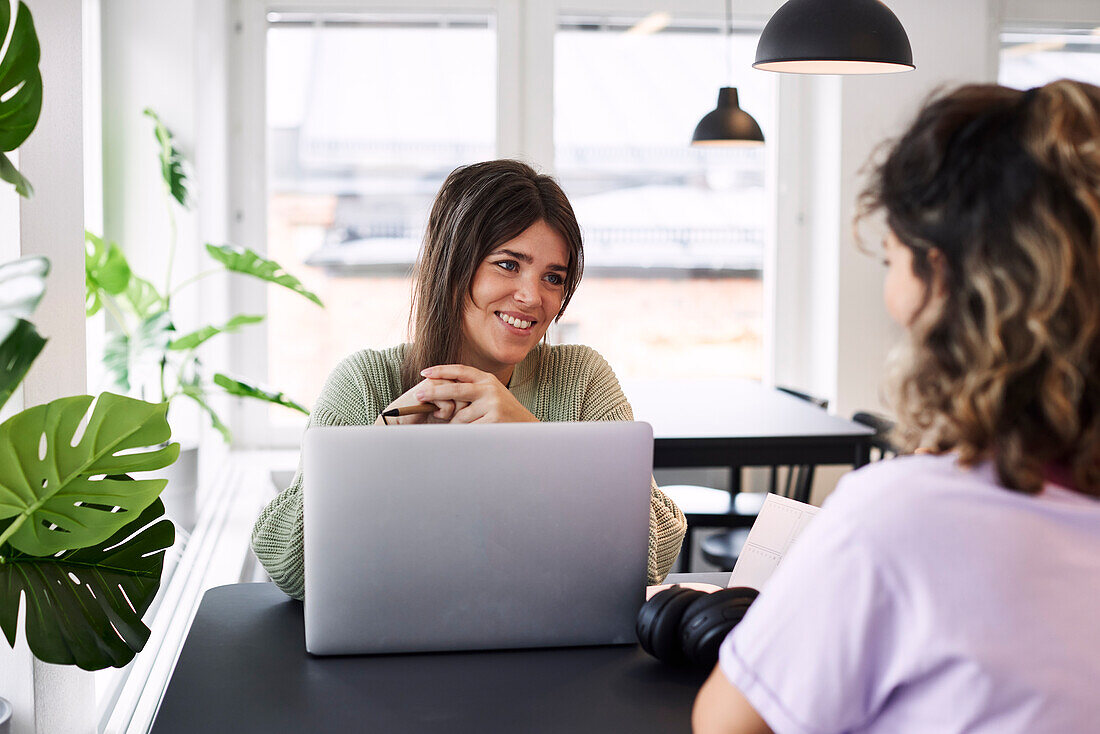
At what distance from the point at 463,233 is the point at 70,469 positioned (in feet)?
2.91

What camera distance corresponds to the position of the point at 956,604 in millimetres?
699

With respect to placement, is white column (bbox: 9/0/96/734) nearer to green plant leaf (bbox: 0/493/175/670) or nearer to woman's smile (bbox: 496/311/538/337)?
green plant leaf (bbox: 0/493/175/670)

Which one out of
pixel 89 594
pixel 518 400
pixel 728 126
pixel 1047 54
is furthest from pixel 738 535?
pixel 1047 54

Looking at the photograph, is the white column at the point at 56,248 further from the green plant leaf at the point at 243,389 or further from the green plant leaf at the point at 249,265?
the green plant leaf at the point at 249,265

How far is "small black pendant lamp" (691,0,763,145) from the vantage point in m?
3.43

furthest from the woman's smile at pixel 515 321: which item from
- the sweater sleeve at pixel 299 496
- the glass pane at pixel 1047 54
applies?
the glass pane at pixel 1047 54

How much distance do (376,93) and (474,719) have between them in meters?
3.69

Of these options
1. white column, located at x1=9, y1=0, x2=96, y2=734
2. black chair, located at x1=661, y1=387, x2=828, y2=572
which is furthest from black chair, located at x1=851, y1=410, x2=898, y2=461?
white column, located at x1=9, y1=0, x2=96, y2=734

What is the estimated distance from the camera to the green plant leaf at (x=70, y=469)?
1081 mm

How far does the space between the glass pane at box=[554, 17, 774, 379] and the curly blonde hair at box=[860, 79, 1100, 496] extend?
12.3 ft

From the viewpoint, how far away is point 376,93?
4.36 m

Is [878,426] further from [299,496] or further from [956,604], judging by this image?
[956,604]

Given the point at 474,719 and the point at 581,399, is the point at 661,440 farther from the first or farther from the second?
the point at 474,719

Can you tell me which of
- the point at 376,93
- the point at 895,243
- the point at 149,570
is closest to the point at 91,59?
the point at 376,93
